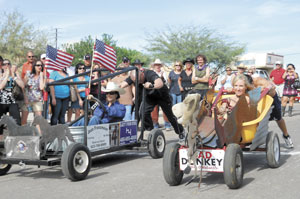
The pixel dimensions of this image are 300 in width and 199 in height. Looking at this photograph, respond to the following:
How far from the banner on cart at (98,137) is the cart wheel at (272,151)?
7.51 feet

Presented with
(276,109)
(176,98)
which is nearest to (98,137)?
(276,109)

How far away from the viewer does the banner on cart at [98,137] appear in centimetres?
579

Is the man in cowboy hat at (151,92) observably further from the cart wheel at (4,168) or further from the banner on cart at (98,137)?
the cart wheel at (4,168)

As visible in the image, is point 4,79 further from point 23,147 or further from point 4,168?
point 23,147

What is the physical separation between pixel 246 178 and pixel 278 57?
5114cm

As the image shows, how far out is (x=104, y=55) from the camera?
6801mm

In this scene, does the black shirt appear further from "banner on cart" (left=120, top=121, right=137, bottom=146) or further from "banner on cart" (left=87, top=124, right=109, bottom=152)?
"banner on cart" (left=87, top=124, right=109, bottom=152)

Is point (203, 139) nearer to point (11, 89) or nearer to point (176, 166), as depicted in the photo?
point (176, 166)

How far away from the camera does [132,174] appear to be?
5.70 meters

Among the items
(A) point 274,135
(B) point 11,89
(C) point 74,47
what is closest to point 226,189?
(A) point 274,135

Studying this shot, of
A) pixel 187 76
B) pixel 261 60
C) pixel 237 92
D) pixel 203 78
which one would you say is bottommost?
pixel 237 92

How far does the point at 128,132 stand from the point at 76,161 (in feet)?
5.01

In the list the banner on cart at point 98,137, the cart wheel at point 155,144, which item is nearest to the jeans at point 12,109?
the banner on cart at point 98,137

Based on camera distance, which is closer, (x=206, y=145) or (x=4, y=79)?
(x=206, y=145)
